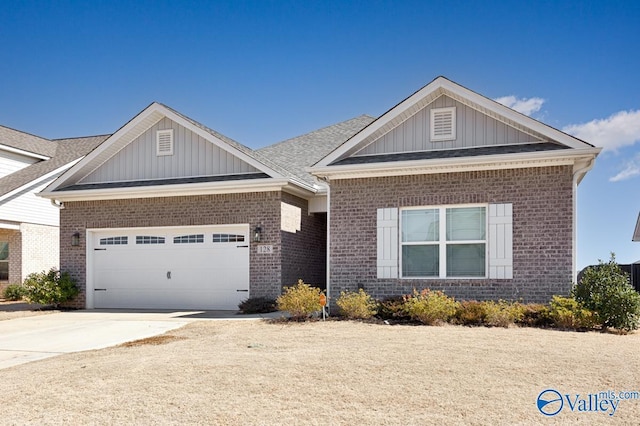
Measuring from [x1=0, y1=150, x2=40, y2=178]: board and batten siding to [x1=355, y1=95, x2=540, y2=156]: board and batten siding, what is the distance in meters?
17.1

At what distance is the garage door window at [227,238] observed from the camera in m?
15.4

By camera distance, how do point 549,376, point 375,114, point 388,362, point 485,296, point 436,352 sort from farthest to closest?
1. point 375,114
2. point 485,296
3. point 436,352
4. point 388,362
5. point 549,376

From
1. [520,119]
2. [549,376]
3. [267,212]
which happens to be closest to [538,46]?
[520,119]

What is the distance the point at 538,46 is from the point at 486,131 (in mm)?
2393

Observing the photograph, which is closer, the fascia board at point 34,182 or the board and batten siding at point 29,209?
the fascia board at point 34,182

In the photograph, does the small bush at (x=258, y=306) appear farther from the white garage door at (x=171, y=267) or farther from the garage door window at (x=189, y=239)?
the garage door window at (x=189, y=239)

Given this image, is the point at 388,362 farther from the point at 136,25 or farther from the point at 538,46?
the point at 136,25

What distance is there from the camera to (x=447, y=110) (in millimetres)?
13438

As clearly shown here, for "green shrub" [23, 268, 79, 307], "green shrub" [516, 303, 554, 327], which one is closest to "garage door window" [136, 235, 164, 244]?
"green shrub" [23, 268, 79, 307]

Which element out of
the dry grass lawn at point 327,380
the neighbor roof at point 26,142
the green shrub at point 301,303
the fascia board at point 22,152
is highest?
the neighbor roof at point 26,142

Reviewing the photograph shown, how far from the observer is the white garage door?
15.4 m

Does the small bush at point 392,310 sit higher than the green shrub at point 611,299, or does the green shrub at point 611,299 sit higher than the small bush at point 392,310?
the green shrub at point 611,299

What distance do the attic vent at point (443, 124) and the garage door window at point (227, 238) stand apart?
19.1 feet

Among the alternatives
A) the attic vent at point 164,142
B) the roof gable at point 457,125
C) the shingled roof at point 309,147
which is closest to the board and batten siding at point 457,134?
the roof gable at point 457,125
